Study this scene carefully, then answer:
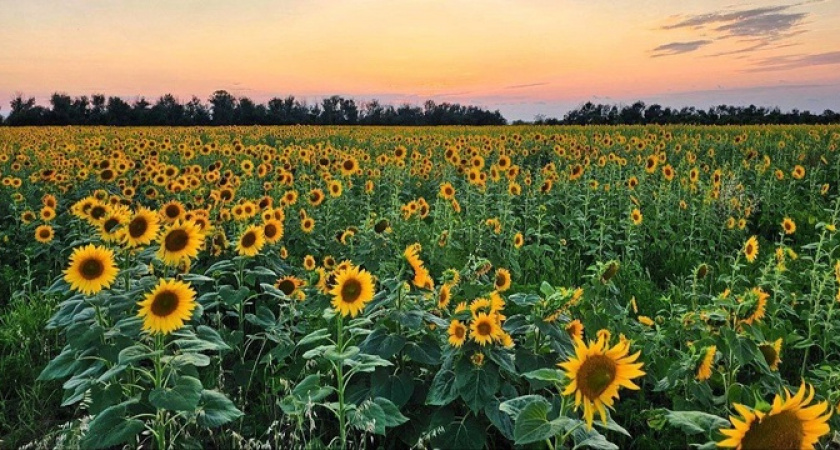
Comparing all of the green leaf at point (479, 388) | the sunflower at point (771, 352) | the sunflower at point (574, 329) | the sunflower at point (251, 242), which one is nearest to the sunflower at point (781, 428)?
the green leaf at point (479, 388)

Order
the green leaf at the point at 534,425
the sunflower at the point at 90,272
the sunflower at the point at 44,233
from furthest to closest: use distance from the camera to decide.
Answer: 1. the sunflower at the point at 44,233
2. the sunflower at the point at 90,272
3. the green leaf at the point at 534,425

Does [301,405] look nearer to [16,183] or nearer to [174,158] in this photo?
[16,183]

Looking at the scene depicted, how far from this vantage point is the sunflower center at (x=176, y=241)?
2820 millimetres

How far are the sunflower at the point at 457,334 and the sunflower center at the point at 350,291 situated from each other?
1.54 feet

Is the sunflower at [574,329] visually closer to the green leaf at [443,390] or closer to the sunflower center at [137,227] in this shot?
the green leaf at [443,390]

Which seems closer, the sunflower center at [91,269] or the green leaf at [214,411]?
the green leaf at [214,411]

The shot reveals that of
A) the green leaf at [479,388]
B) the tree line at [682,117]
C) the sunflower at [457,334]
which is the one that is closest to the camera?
the green leaf at [479,388]

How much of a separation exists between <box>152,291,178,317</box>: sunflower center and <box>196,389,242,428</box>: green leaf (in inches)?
14.0

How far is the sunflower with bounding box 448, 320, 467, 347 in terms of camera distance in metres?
2.49

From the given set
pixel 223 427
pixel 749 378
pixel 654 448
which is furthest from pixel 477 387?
pixel 749 378

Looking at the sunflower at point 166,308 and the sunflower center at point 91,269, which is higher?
the sunflower center at point 91,269

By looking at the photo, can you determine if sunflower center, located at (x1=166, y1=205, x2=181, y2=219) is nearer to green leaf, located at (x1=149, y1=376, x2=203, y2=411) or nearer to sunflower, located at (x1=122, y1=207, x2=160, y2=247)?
sunflower, located at (x1=122, y1=207, x2=160, y2=247)

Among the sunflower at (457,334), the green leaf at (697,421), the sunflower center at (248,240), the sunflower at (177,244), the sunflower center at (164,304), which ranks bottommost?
the green leaf at (697,421)

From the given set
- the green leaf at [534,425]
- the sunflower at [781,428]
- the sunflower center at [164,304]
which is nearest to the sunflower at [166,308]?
the sunflower center at [164,304]
